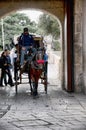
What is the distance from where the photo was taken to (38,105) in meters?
11.1

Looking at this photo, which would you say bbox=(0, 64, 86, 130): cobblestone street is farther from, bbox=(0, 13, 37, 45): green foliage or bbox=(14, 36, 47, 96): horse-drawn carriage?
bbox=(0, 13, 37, 45): green foliage

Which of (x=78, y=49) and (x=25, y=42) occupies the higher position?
(x=25, y=42)

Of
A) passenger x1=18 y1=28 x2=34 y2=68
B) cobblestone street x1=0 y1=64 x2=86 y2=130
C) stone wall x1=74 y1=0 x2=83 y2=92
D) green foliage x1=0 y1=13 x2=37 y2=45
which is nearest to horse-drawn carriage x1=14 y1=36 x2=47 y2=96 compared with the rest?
passenger x1=18 y1=28 x2=34 y2=68

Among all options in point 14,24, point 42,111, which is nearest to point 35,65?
point 42,111

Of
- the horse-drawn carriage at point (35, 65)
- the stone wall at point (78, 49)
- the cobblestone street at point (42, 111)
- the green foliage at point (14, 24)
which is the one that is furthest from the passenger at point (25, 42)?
the green foliage at point (14, 24)

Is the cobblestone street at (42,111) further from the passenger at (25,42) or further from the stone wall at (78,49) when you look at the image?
the passenger at (25,42)

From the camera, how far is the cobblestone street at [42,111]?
7723 mm

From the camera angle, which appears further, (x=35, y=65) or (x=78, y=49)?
(x=78, y=49)

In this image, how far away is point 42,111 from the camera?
9.82 metres

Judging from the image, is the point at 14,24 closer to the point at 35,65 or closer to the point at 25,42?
the point at 25,42

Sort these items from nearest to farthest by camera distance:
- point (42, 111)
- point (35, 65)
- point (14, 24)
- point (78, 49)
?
point (42, 111), point (35, 65), point (78, 49), point (14, 24)

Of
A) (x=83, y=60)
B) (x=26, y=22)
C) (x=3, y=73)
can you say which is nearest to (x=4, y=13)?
(x=3, y=73)

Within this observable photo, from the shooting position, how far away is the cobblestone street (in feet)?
25.3

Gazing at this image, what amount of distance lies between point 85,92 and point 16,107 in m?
3.45
